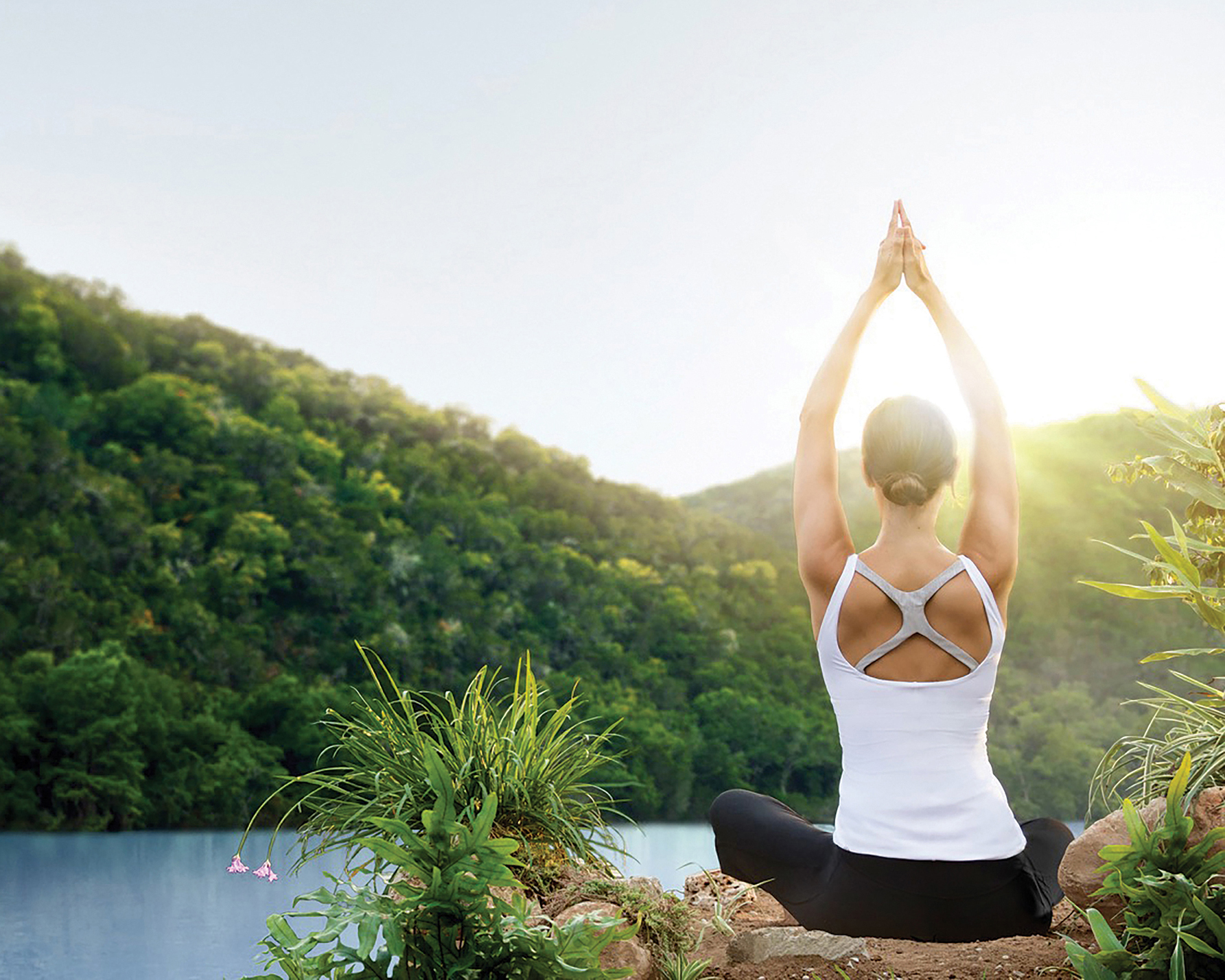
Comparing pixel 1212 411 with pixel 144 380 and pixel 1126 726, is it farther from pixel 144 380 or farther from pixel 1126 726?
pixel 144 380

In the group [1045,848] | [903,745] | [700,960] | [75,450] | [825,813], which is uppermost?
[75,450]

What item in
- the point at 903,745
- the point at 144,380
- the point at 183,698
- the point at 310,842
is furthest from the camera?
the point at 144,380

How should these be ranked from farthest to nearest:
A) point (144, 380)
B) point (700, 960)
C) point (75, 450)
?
1. point (144, 380)
2. point (75, 450)
3. point (700, 960)

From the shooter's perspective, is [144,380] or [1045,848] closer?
[1045,848]

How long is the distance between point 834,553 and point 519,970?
1.01 meters

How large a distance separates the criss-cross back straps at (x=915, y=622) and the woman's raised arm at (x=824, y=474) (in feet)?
0.37

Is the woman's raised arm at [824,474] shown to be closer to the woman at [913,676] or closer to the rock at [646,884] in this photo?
the woman at [913,676]

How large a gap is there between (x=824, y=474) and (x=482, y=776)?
4.35 feet

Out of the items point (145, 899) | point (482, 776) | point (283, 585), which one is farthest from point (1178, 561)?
point (283, 585)

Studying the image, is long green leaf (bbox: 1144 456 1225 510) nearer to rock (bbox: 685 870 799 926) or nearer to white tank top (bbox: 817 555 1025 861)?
white tank top (bbox: 817 555 1025 861)

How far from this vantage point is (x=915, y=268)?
Result: 2.34m

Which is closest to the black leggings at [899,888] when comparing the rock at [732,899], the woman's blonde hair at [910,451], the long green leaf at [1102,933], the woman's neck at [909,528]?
the long green leaf at [1102,933]

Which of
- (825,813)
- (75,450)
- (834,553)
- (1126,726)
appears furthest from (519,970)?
(75,450)

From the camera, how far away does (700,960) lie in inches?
107
